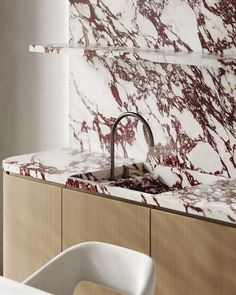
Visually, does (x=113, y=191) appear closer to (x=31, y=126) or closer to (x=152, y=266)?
(x=152, y=266)

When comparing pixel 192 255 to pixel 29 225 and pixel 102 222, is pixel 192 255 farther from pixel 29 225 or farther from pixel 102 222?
pixel 29 225

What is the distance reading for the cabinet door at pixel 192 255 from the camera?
3.23 metres

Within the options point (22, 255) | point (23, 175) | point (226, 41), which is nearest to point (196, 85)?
point (226, 41)

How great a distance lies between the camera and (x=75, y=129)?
4.47m

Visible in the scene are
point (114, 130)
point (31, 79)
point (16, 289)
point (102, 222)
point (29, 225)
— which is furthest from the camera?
point (31, 79)

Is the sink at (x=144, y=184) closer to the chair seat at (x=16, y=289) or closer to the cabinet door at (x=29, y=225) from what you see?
the cabinet door at (x=29, y=225)

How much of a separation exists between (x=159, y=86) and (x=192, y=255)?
1017 mm

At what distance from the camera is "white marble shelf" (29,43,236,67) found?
3.51 m

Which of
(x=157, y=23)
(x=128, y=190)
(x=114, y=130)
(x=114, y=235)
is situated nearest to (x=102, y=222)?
(x=114, y=235)

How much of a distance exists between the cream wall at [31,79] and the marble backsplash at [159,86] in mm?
132

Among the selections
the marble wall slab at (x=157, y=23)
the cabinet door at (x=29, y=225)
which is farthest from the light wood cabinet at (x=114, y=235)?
the marble wall slab at (x=157, y=23)

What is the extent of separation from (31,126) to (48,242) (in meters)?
0.99

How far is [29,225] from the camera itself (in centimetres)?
410

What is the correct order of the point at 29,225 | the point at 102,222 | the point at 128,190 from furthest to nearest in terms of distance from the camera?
the point at 29,225 < the point at 102,222 < the point at 128,190
